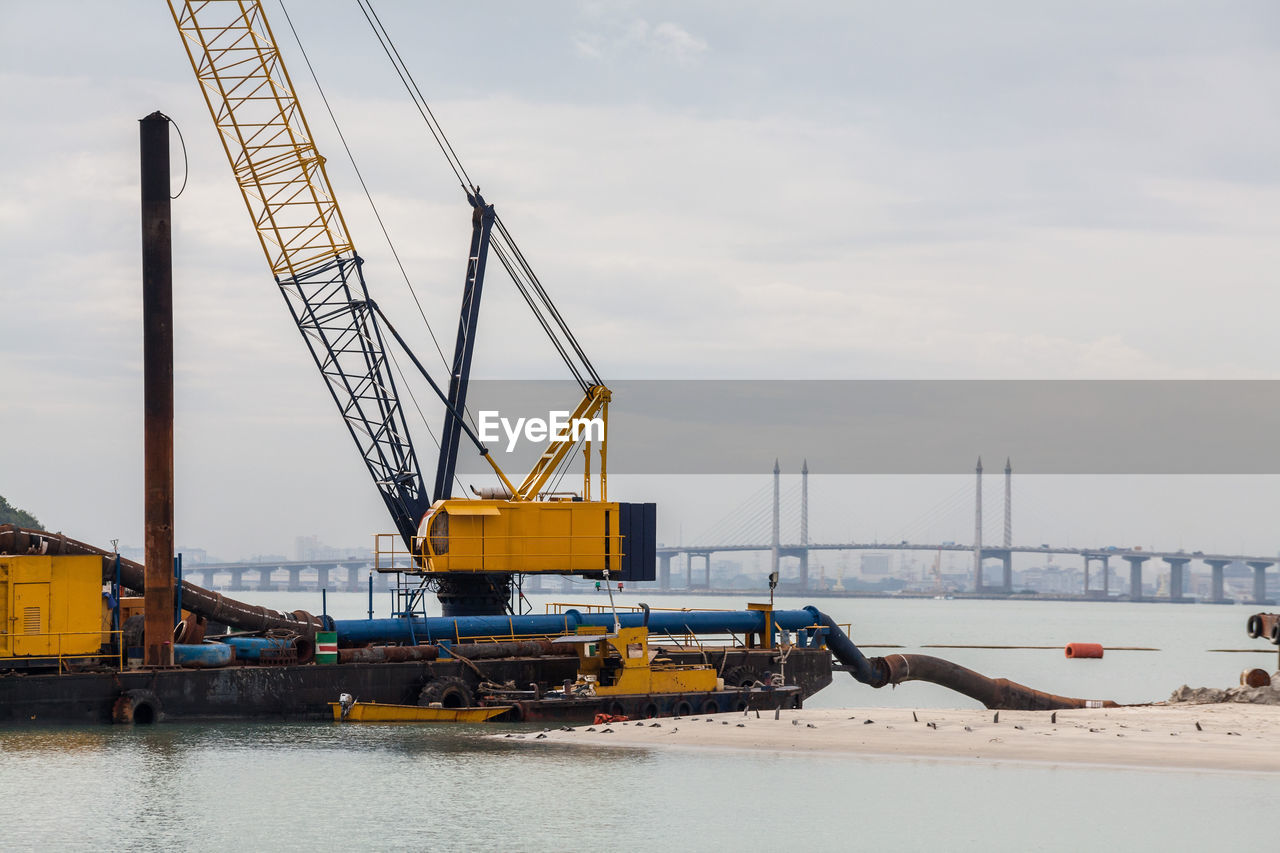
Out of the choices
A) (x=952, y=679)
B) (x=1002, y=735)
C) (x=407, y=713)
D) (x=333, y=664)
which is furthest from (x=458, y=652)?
(x=952, y=679)

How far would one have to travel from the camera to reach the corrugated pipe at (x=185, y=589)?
40125 millimetres

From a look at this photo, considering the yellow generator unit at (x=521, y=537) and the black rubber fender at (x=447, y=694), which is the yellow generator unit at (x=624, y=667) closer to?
the black rubber fender at (x=447, y=694)

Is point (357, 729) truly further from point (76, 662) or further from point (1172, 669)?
point (1172, 669)

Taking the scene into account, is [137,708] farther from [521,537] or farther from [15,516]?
[15,516]

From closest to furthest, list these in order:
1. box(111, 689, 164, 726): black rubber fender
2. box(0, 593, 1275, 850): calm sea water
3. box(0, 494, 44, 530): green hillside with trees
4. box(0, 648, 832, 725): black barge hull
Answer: box(0, 593, 1275, 850): calm sea water
box(0, 648, 832, 725): black barge hull
box(111, 689, 164, 726): black rubber fender
box(0, 494, 44, 530): green hillside with trees

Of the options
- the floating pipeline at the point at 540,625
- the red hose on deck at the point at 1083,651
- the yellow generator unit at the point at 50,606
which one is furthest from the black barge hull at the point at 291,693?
the red hose on deck at the point at 1083,651

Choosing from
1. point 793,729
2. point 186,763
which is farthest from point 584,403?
point 186,763

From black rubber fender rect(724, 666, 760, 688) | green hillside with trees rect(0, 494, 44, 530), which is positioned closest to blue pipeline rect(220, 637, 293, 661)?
black rubber fender rect(724, 666, 760, 688)

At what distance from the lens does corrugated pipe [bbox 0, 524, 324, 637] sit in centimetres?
4012

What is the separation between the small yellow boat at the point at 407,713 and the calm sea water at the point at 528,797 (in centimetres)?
70

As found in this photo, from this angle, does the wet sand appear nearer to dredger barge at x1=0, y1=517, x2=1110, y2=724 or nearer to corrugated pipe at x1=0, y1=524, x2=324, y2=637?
dredger barge at x1=0, y1=517, x2=1110, y2=724

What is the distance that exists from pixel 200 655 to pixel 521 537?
13443 millimetres

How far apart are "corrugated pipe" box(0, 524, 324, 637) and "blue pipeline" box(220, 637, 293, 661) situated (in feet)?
2.63

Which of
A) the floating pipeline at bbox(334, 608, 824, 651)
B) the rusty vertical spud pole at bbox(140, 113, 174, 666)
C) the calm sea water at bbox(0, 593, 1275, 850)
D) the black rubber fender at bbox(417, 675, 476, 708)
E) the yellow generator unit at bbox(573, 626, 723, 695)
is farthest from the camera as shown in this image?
the floating pipeline at bbox(334, 608, 824, 651)
